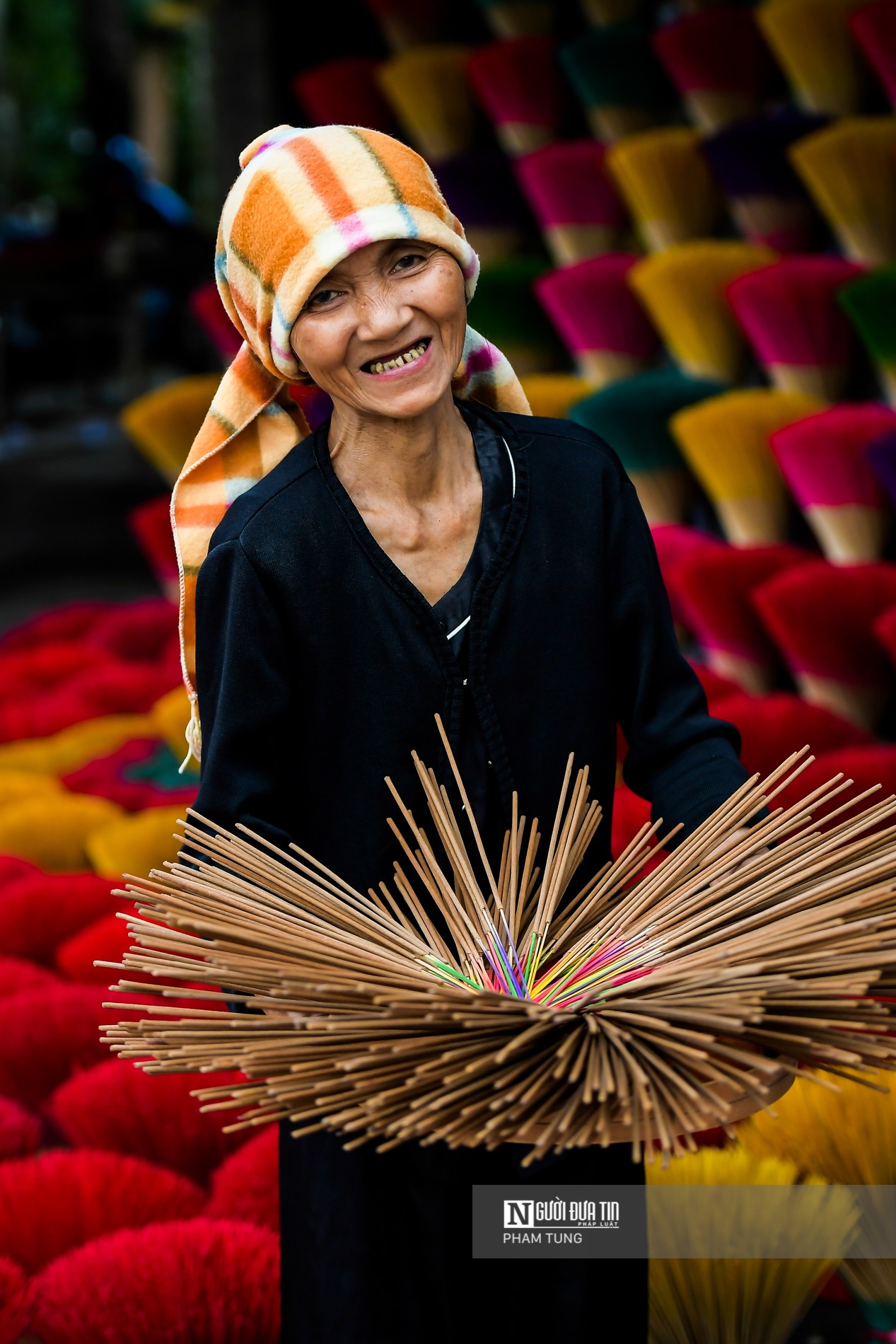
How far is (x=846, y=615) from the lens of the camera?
1.32 m

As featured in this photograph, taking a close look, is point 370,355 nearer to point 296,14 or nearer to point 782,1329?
point 782,1329

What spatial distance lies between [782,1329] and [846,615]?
616 millimetres

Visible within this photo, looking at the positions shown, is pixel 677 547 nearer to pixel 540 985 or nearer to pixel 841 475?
pixel 841 475

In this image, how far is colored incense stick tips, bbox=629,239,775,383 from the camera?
1.63 metres

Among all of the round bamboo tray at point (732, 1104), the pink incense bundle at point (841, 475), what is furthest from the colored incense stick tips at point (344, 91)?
the round bamboo tray at point (732, 1104)

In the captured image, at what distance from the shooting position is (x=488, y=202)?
6.89 feet

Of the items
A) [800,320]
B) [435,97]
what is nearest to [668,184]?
[800,320]

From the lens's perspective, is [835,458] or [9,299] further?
[9,299]

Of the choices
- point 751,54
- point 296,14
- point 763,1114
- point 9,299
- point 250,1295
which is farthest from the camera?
point 9,299

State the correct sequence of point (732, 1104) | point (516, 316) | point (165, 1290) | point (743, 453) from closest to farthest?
point (732, 1104) → point (165, 1290) → point (743, 453) → point (516, 316)

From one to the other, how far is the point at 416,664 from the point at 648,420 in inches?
40.2

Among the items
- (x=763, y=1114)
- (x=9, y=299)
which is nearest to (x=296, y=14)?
(x=763, y=1114)

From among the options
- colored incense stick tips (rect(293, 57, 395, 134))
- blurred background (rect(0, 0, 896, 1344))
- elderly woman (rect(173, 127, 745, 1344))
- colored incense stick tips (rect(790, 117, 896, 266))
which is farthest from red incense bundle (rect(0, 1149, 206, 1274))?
colored incense stick tips (rect(293, 57, 395, 134))

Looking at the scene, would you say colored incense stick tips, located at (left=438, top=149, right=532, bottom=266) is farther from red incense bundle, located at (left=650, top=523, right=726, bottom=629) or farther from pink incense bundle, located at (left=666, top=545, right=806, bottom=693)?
pink incense bundle, located at (left=666, top=545, right=806, bottom=693)
